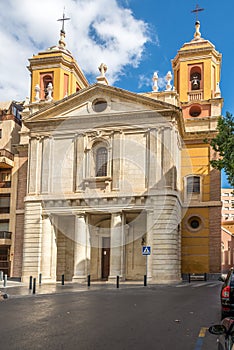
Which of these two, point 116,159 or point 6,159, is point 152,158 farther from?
point 6,159

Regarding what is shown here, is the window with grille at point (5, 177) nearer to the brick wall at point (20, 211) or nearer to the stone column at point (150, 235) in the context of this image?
the brick wall at point (20, 211)

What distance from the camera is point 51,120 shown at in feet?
115

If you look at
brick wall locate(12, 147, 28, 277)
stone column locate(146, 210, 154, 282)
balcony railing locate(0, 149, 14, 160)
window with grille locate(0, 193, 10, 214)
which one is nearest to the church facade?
stone column locate(146, 210, 154, 282)

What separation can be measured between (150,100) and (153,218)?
829 centimetres

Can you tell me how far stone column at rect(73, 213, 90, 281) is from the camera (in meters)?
31.9

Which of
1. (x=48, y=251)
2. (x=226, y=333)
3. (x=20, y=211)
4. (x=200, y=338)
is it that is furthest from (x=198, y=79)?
(x=226, y=333)

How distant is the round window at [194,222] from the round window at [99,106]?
1136 cm

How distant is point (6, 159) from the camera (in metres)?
40.2

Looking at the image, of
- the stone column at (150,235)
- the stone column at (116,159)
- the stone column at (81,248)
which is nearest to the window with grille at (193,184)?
the stone column at (150,235)

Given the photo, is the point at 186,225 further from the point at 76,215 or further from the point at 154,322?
the point at 154,322

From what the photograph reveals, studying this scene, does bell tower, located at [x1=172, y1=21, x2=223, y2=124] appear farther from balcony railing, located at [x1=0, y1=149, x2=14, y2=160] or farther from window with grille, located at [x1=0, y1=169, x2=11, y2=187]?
window with grille, located at [x1=0, y1=169, x2=11, y2=187]

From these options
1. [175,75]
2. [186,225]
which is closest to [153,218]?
[186,225]

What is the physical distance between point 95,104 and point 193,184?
1043cm

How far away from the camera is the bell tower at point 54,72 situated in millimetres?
42594
